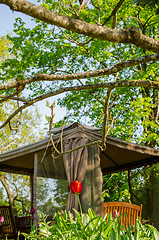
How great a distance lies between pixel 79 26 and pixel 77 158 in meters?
4.36

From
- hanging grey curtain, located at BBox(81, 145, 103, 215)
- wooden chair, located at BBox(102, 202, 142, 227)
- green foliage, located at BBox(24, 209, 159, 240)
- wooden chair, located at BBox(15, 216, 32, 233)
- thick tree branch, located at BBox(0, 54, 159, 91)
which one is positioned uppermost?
thick tree branch, located at BBox(0, 54, 159, 91)

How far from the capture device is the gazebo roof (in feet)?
19.5

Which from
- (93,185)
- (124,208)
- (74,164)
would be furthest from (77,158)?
(124,208)

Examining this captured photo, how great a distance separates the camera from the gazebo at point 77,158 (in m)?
5.50

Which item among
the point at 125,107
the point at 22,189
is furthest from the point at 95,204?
the point at 22,189

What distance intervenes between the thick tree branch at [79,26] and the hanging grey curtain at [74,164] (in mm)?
Result: 4085

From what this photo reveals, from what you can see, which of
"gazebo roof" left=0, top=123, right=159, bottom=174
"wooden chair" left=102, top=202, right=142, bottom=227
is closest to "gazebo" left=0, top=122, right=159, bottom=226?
"gazebo roof" left=0, top=123, right=159, bottom=174

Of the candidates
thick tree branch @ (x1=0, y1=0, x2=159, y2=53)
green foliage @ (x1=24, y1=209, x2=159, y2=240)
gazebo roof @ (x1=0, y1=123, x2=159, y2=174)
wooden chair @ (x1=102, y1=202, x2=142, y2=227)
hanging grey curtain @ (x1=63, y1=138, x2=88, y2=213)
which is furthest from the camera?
gazebo roof @ (x1=0, y1=123, x2=159, y2=174)

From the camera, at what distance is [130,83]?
8.93 feet

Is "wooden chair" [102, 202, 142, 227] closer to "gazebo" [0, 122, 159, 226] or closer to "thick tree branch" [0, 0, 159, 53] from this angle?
"gazebo" [0, 122, 159, 226]

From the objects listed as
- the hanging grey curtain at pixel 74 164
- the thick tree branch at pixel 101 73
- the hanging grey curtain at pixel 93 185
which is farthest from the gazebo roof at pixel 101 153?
the thick tree branch at pixel 101 73

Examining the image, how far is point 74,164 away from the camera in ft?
18.9

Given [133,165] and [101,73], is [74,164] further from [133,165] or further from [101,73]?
[101,73]

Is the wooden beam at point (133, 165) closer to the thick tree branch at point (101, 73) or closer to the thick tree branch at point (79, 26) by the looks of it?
the thick tree branch at point (101, 73)
